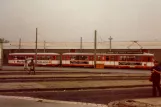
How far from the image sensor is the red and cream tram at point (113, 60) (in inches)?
1982

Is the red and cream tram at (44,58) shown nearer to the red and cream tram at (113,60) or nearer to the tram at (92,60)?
the tram at (92,60)

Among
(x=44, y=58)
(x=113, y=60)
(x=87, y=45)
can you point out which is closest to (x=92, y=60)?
(x=113, y=60)

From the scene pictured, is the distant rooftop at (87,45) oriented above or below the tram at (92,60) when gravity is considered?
above

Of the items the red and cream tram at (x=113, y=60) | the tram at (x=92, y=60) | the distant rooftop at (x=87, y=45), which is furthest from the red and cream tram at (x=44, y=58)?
the distant rooftop at (x=87, y=45)

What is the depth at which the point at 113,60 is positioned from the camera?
172 feet

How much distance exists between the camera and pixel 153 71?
16.0 metres

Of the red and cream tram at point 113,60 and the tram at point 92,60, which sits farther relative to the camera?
the tram at point 92,60

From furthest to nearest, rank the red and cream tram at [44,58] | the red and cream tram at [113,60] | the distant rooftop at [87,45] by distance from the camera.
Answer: the distant rooftop at [87,45], the red and cream tram at [44,58], the red and cream tram at [113,60]

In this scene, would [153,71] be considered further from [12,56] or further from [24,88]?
[12,56]

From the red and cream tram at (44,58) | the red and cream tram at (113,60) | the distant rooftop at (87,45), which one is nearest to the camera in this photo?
the red and cream tram at (113,60)

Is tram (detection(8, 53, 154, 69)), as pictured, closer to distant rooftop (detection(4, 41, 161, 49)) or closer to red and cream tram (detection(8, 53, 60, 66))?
red and cream tram (detection(8, 53, 60, 66))

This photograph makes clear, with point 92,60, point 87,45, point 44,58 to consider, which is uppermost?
point 87,45

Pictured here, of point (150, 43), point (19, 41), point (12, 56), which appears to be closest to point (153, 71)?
point (12, 56)

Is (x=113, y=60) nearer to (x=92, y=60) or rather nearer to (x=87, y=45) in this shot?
(x=92, y=60)
